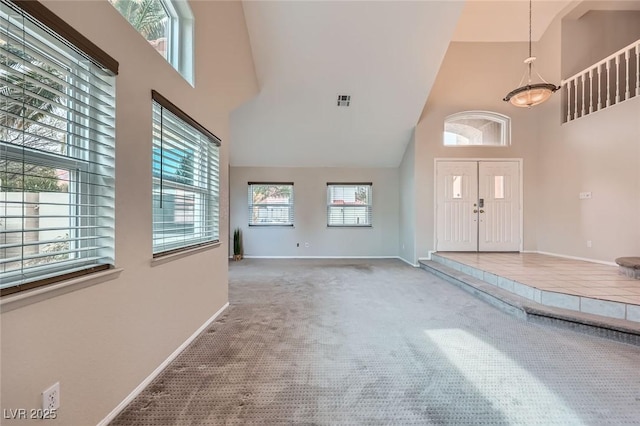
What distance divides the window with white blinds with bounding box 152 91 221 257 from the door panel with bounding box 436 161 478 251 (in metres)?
4.53

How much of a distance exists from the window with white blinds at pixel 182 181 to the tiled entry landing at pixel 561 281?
3600 mm

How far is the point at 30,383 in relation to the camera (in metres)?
1.07

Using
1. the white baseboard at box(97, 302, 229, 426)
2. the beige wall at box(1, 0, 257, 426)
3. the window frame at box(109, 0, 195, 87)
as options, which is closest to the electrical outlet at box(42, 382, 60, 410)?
the beige wall at box(1, 0, 257, 426)

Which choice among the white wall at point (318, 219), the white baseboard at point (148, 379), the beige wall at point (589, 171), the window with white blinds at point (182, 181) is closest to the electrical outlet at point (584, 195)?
the beige wall at point (589, 171)

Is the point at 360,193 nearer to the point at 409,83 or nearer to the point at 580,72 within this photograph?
the point at 409,83

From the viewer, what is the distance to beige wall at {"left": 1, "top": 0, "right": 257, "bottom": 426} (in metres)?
1.09

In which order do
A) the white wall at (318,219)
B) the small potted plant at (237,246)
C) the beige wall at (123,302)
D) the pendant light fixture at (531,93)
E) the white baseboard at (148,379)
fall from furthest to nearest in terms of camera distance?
1. the white wall at (318,219)
2. the small potted plant at (237,246)
3. the pendant light fixture at (531,93)
4. the white baseboard at (148,379)
5. the beige wall at (123,302)

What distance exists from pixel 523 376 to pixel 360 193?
5.44 meters

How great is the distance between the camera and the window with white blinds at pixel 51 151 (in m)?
1.05

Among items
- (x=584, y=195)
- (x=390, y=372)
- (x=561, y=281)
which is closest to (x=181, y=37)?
(x=390, y=372)

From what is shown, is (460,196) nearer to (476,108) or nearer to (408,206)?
(408,206)

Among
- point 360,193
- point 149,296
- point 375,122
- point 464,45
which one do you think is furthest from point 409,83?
point 149,296

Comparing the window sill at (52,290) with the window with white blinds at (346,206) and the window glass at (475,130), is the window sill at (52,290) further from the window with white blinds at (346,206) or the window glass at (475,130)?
the window glass at (475,130)

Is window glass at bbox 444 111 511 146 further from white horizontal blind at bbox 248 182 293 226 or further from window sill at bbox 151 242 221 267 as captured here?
window sill at bbox 151 242 221 267
